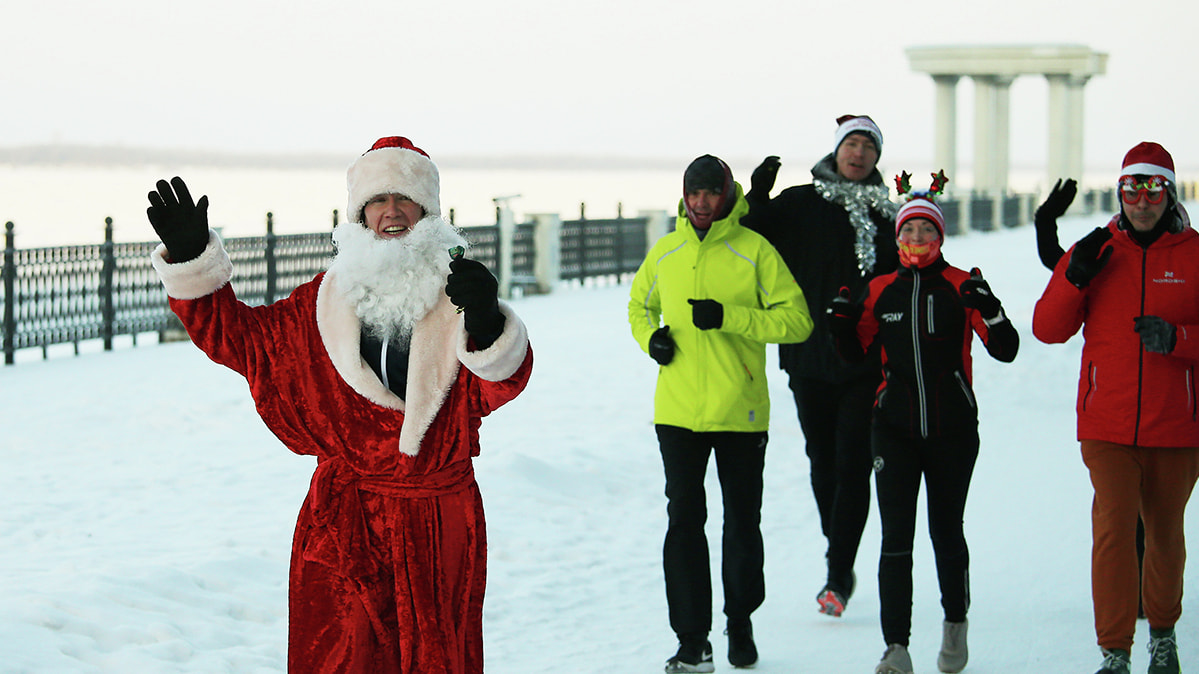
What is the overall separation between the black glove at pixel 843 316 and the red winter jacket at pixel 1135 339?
675 millimetres

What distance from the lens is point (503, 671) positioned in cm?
481

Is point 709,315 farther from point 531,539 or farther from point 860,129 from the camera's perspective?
point 531,539

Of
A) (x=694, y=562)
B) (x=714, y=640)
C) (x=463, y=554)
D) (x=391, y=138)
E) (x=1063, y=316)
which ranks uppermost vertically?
(x=391, y=138)

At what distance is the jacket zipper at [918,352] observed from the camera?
4719mm

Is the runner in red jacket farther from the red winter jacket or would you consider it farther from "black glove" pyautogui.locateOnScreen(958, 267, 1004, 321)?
"black glove" pyautogui.locateOnScreen(958, 267, 1004, 321)

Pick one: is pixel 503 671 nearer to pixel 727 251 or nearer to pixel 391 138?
pixel 727 251

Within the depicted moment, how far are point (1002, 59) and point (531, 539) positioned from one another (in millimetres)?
34033

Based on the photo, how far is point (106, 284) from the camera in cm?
1376

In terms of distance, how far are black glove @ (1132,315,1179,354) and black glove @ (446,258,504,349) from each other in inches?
96.5

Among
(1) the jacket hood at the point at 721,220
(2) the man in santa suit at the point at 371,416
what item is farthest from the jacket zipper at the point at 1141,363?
(2) the man in santa suit at the point at 371,416

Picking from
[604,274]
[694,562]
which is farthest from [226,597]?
[604,274]

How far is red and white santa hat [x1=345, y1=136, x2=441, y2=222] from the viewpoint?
333cm

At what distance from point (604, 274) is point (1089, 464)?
17308 millimetres

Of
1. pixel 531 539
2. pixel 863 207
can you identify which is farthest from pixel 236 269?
pixel 863 207
